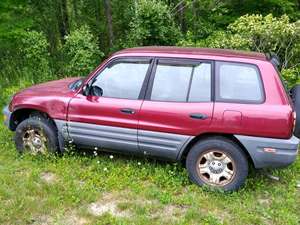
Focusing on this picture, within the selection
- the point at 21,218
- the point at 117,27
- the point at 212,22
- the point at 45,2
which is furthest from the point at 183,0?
the point at 21,218

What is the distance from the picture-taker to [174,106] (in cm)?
550

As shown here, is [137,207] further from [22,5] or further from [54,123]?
[22,5]

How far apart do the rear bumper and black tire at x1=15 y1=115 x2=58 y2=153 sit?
265cm

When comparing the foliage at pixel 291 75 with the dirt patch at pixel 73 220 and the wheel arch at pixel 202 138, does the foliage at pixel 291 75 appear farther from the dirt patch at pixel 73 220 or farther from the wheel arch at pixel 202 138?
the dirt patch at pixel 73 220

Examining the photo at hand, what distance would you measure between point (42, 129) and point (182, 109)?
211cm

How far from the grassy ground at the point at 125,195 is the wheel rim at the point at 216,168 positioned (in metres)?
0.17

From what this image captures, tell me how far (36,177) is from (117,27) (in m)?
7.17

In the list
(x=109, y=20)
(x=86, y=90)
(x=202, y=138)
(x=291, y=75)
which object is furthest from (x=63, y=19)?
(x=202, y=138)

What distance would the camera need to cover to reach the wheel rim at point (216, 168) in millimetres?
5375

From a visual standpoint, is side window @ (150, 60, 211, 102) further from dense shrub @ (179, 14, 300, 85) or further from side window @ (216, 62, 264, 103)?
dense shrub @ (179, 14, 300, 85)

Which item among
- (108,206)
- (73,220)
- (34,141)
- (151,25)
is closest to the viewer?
(73,220)

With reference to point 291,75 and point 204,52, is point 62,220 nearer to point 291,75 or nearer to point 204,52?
point 204,52

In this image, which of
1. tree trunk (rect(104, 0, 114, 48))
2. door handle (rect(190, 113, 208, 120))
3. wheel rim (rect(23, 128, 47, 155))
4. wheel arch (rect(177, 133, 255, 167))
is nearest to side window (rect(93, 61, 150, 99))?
door handle (rect(190, 113, 208, 120))

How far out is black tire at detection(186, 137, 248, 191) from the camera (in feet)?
17.4
